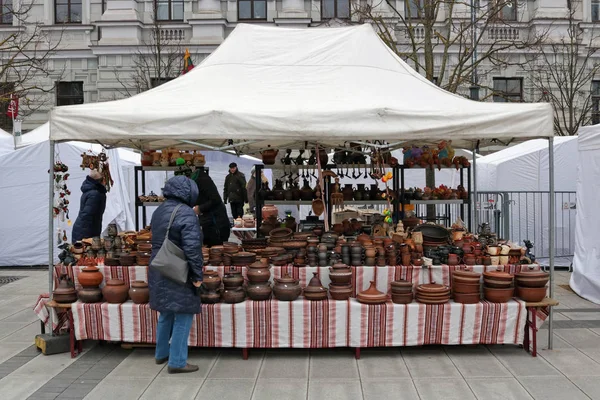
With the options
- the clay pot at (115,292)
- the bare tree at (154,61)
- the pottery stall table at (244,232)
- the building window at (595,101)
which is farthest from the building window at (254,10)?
the clay pot at (115,292)

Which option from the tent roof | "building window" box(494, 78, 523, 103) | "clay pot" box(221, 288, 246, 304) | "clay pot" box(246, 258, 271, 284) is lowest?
"clay pot" box(221, 288, 246, 304)

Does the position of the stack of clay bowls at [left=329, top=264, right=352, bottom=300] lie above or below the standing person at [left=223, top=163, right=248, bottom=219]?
below

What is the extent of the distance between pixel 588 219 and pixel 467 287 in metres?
3.74

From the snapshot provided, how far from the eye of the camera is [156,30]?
62.7 ft

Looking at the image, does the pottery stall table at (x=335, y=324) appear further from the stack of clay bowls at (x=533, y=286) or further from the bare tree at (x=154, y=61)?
the bare tree at (x=154, y=61)

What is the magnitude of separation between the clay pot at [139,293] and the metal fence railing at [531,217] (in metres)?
7.27

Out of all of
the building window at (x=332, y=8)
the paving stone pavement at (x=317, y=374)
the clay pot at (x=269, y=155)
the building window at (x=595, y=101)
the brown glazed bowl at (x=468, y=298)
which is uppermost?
the building window at (x=332, y=8)

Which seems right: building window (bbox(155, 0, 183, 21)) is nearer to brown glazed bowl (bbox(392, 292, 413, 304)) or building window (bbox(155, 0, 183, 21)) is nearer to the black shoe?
brown glazed bowl (bbox(392, 292, 413, 304))

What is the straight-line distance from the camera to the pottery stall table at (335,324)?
5.59 metres

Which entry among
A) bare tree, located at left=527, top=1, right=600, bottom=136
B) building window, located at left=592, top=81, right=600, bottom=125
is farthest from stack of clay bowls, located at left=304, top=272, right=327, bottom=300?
building window, located at left=592, top=81, right=600, bottom=125

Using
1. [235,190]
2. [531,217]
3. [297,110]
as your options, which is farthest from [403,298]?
[235,190]

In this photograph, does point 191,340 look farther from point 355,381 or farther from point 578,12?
point 578,12

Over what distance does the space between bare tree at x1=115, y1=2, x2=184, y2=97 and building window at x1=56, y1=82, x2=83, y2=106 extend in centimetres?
168

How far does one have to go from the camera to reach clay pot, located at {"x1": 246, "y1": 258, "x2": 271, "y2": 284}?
572 cm
